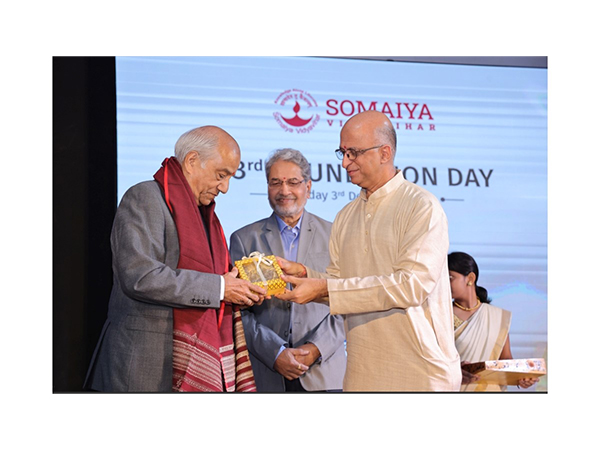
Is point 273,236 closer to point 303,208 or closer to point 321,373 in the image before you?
point 303,208

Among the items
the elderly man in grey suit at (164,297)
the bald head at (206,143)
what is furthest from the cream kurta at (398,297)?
the bald head at (206,143)

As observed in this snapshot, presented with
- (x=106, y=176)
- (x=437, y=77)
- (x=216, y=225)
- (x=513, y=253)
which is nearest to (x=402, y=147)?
(x=437, y=77)

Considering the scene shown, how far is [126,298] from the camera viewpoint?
4.62 meters

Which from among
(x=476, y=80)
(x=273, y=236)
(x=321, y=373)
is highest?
(x=476, y=80)

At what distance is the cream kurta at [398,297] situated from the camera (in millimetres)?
4480

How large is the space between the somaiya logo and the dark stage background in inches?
44.7

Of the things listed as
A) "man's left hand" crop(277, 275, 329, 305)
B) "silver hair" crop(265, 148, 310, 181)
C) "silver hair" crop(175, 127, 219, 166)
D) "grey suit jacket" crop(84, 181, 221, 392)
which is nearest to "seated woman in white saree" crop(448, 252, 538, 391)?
"man's left hand" crop(277, 275, 329, 305)

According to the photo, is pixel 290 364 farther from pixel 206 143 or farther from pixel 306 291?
pixel 206 143

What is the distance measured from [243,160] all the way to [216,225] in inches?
19.2

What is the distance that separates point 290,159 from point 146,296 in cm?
136

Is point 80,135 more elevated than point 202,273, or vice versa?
point 80,135

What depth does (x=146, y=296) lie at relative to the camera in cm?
449

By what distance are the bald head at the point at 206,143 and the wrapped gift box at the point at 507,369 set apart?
2146 millimetres

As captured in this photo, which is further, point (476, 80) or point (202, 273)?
point (476, 80)
